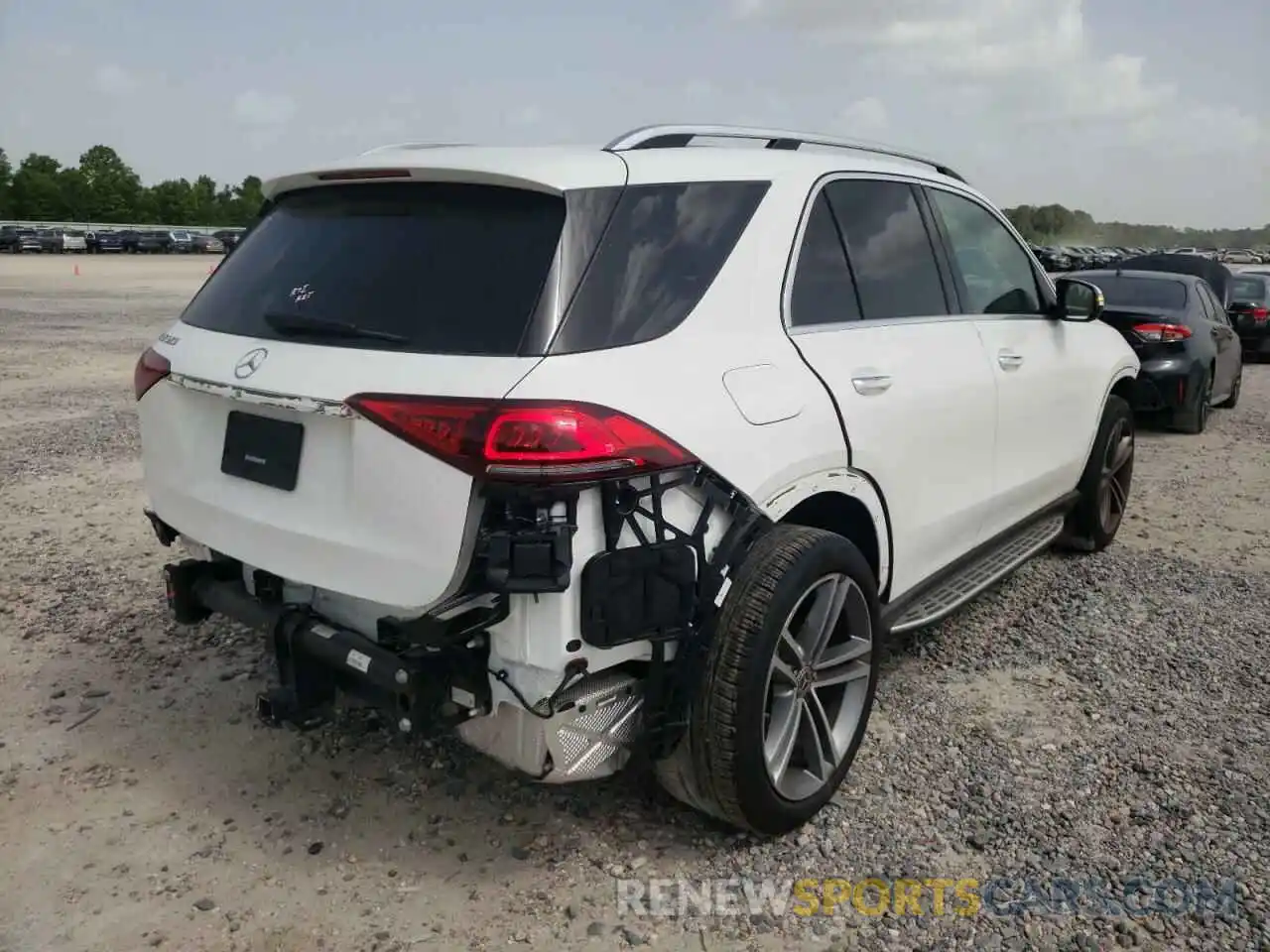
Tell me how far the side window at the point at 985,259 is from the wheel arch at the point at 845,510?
120 centimetres

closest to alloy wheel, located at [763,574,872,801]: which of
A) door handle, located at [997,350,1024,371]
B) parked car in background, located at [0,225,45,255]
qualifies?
door handle, located at [997,350,1024,371]

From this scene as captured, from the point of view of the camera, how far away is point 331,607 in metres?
2.83

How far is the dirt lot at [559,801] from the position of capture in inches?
106

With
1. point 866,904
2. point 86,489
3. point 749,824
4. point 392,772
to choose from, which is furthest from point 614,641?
point 86,489

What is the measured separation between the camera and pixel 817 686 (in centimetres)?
306

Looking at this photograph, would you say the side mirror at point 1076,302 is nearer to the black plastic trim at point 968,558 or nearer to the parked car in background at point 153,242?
the black plastic trim at point 968,558

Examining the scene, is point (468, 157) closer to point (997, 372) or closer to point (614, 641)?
point (614, 641)

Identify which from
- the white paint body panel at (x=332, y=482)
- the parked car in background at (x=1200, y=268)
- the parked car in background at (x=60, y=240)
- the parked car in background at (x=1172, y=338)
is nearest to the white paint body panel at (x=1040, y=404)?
the white paint body panel at (x=332, y=482)

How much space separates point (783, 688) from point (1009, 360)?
198 cm

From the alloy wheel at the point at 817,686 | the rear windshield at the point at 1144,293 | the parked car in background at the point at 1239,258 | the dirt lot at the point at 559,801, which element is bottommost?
the dirt lot at the point at 559,801

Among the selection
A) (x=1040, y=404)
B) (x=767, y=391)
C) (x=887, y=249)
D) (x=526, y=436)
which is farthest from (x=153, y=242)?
(x=526, y=436)

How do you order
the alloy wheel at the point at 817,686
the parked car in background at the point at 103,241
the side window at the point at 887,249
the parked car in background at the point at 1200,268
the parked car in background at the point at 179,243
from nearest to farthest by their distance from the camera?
the alloy wheel at the point at 817,686, the side window at the point at 887,249, the parked car in background at the point at 1200,268, the parked car in background at the point at 103,241, the parked car in background at the point at 179,243

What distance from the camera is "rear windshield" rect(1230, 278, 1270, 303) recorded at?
16.3 m

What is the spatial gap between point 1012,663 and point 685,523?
91.3 inches
